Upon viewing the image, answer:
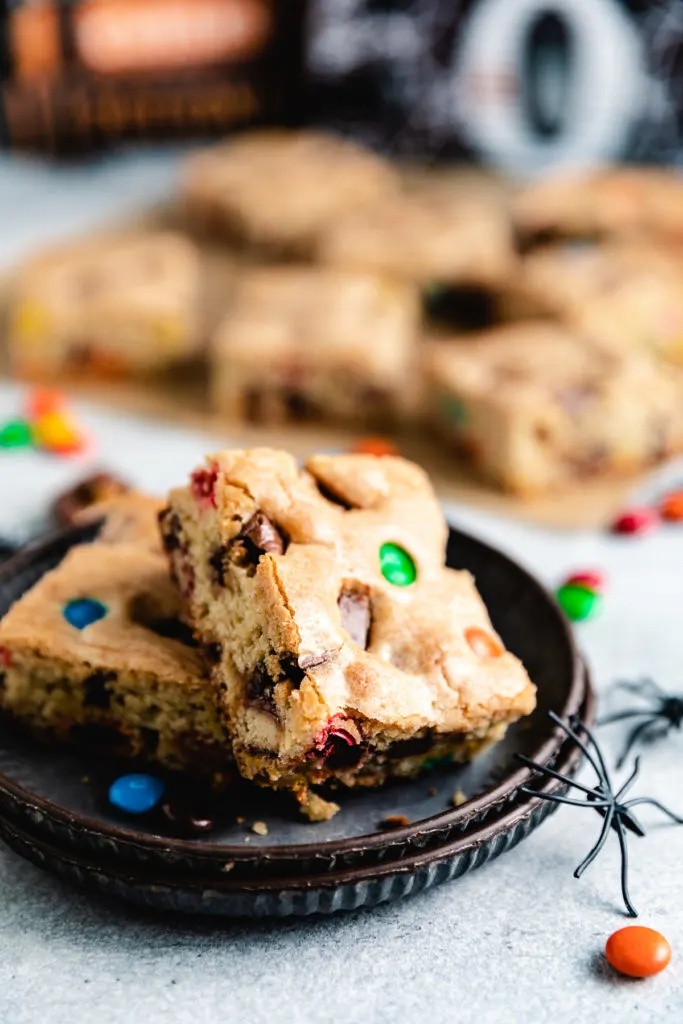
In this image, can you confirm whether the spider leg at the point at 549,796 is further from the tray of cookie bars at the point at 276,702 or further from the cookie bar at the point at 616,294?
the cookie bar at the point at 616,294

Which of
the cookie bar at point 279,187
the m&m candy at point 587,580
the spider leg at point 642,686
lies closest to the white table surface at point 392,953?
the spider leg at point 642,686

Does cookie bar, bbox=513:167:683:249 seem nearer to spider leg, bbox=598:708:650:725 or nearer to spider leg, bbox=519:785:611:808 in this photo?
spider leg, bbox=598:708:650:725

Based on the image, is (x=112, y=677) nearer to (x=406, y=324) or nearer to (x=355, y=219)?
(x=406, y=324)

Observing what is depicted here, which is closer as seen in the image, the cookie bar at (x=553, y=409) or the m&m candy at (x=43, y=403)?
the cookie bar at (x=553, y=409)

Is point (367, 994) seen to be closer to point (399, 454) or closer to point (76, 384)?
point (399, 454)

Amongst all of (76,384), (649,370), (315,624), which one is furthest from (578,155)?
(315,624)

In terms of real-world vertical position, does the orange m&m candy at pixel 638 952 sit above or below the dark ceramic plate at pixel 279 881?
below
